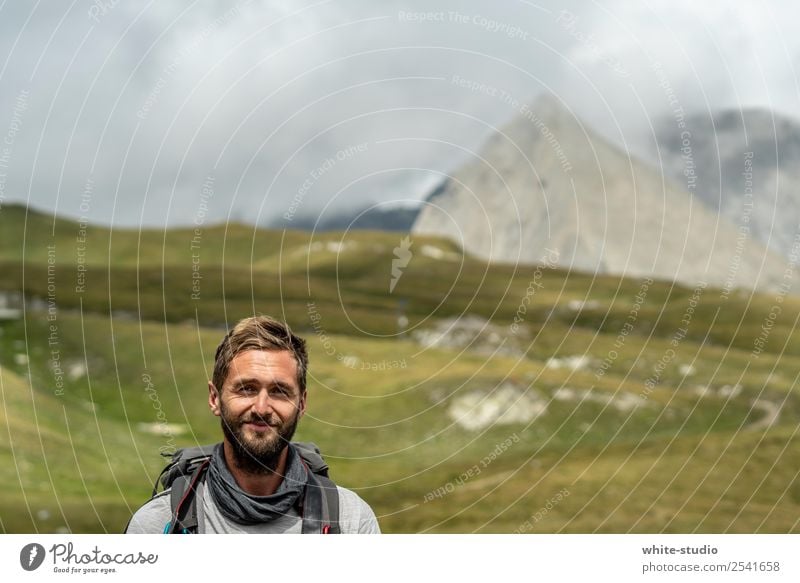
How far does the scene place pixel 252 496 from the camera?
7.93m

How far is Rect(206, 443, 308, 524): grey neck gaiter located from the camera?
25.9 ft

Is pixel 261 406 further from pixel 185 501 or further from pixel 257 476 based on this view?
pixel 185 501

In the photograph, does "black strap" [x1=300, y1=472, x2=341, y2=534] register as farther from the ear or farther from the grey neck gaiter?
the ear

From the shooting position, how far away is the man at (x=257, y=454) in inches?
311

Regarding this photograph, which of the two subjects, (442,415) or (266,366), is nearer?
(266,366)

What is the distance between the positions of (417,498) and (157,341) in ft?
123

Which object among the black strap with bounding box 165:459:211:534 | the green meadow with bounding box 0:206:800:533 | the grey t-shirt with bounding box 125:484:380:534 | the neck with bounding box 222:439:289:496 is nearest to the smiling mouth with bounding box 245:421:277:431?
Answer: the neck with bounding box 222:439:289:496

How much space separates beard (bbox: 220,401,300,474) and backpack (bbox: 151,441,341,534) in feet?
0.86

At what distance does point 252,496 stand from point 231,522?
554 mm

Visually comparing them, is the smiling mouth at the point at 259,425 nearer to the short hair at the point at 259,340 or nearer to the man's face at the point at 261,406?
the man's face at the point at 261,406

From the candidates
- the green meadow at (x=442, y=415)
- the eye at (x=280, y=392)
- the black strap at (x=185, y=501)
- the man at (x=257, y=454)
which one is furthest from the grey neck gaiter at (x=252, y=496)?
the green meadow at (x=442, y=415)

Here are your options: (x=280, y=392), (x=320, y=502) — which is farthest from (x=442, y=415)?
(x=280, y=392)
